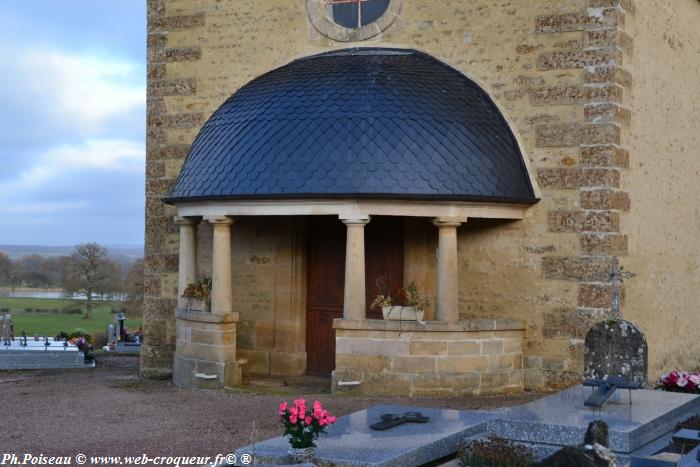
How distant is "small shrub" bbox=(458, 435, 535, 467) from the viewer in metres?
7.20

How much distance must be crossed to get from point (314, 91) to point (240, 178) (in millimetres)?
1667

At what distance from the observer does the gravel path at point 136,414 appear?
9.20m

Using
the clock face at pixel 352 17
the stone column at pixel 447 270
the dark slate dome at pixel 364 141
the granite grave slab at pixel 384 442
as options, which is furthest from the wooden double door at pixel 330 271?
the granite grave slab at pixel 384 442

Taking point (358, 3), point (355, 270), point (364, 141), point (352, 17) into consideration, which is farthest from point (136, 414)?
point (358, 3)

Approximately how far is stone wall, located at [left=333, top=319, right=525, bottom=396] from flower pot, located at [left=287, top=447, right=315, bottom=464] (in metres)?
5.04

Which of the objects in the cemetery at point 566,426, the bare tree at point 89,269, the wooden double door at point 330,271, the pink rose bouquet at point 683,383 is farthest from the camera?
the bare tree at point 89,269

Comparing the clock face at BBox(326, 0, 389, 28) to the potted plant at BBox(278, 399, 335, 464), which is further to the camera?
the clock face at BBox(326, 0, 389, 28)

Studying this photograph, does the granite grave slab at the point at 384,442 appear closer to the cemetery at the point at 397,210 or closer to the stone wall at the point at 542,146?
the cemetery at the point at 397,210

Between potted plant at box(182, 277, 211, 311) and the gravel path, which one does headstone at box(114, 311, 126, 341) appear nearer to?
the gravel path

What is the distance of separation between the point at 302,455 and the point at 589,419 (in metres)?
2.54

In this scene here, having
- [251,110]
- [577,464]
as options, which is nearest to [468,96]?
[251,110]

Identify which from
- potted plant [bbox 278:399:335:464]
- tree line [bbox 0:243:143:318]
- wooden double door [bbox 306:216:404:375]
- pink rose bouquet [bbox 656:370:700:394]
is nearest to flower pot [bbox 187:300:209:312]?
wooden double door [bbox 306:216:404:375]

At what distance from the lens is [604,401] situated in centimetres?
839

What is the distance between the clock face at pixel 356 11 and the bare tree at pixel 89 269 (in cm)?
1977
